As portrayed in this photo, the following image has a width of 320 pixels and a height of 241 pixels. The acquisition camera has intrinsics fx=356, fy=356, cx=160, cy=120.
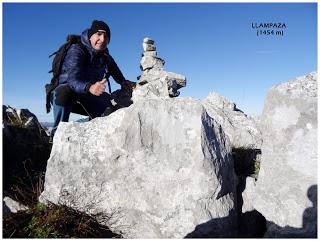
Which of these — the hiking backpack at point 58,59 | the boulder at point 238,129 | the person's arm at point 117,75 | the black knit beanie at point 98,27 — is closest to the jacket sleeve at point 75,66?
the hiking backpack at point 58,59

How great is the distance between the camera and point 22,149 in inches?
352

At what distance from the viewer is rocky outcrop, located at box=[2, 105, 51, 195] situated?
8.12m

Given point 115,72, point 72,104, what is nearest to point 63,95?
point 72,104

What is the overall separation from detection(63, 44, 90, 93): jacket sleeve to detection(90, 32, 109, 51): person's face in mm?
398

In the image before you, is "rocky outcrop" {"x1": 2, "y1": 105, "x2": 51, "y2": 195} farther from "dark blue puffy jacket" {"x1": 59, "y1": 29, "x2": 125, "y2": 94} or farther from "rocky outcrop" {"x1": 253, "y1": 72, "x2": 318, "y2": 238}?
"rocky outcrop" {"x1": 253, "y1": 72, "x2": 318, "y2": 238}

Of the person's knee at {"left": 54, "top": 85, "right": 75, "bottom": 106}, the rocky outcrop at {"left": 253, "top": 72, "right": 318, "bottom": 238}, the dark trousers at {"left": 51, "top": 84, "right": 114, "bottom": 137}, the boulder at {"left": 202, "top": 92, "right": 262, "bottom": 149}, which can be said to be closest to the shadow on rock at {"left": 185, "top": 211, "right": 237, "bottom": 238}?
the rocky outcrop at {"left": 253, "top": 72, "right": 318, "bottom": 238}

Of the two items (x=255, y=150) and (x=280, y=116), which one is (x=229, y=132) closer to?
(x=255, y=150)

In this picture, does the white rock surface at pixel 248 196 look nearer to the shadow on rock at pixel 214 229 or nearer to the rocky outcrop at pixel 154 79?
the shadow on rock at pixel 214 229

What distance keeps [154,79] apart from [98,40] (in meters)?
7.42

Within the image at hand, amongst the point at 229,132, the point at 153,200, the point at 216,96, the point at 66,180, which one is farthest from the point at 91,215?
the point at 216,96

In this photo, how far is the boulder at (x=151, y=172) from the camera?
6.02 meters

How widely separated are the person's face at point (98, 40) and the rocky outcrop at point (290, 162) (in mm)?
4641

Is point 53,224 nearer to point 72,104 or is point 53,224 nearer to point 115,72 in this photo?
point 72,104

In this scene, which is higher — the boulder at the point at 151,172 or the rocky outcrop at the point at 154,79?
the rocky outcrop at the point at 154,79
